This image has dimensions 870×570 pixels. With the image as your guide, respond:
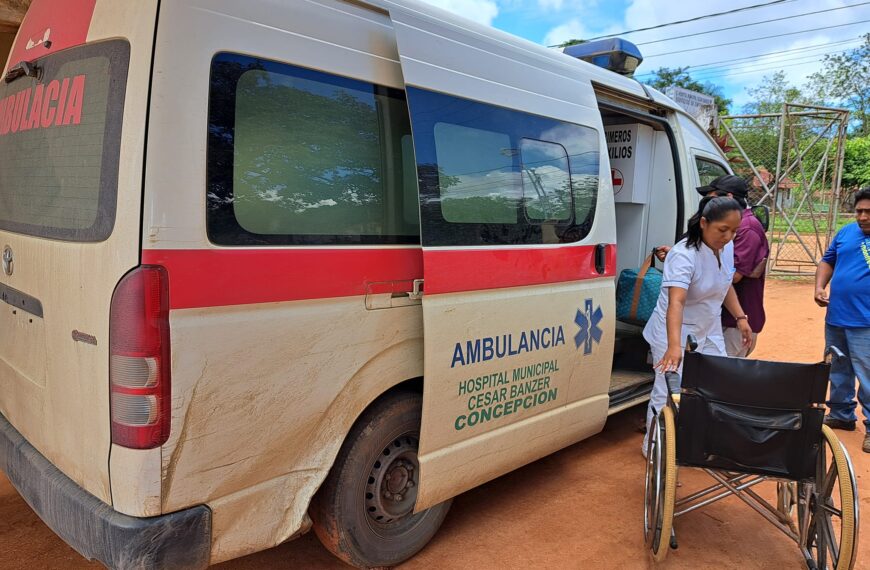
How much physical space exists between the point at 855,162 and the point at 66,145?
103 ft

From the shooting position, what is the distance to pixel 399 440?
106 inches

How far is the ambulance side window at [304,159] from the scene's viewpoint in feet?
6.52

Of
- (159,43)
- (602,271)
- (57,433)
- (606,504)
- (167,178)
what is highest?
(159,43)

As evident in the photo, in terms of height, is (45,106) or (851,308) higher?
(45,106)

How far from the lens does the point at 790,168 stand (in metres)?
11.3

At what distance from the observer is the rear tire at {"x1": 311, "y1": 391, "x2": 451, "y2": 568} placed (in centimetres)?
244

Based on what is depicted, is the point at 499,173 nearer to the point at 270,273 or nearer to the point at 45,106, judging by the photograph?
the point at 270,273

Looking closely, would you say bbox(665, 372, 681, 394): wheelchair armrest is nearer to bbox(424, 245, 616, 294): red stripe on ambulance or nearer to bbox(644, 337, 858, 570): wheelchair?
bbox(644, 337, 858, 570): wheelchair

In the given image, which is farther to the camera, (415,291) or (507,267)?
(507,267)

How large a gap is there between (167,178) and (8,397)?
143cm

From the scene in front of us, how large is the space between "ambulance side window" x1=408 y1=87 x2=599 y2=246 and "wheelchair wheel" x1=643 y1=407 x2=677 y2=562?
1076mm

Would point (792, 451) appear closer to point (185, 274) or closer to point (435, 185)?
point (435, 185)

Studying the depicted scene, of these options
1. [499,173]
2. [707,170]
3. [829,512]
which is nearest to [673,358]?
[829,512]

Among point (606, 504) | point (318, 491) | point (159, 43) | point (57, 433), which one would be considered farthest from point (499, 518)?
point (159, 43)
